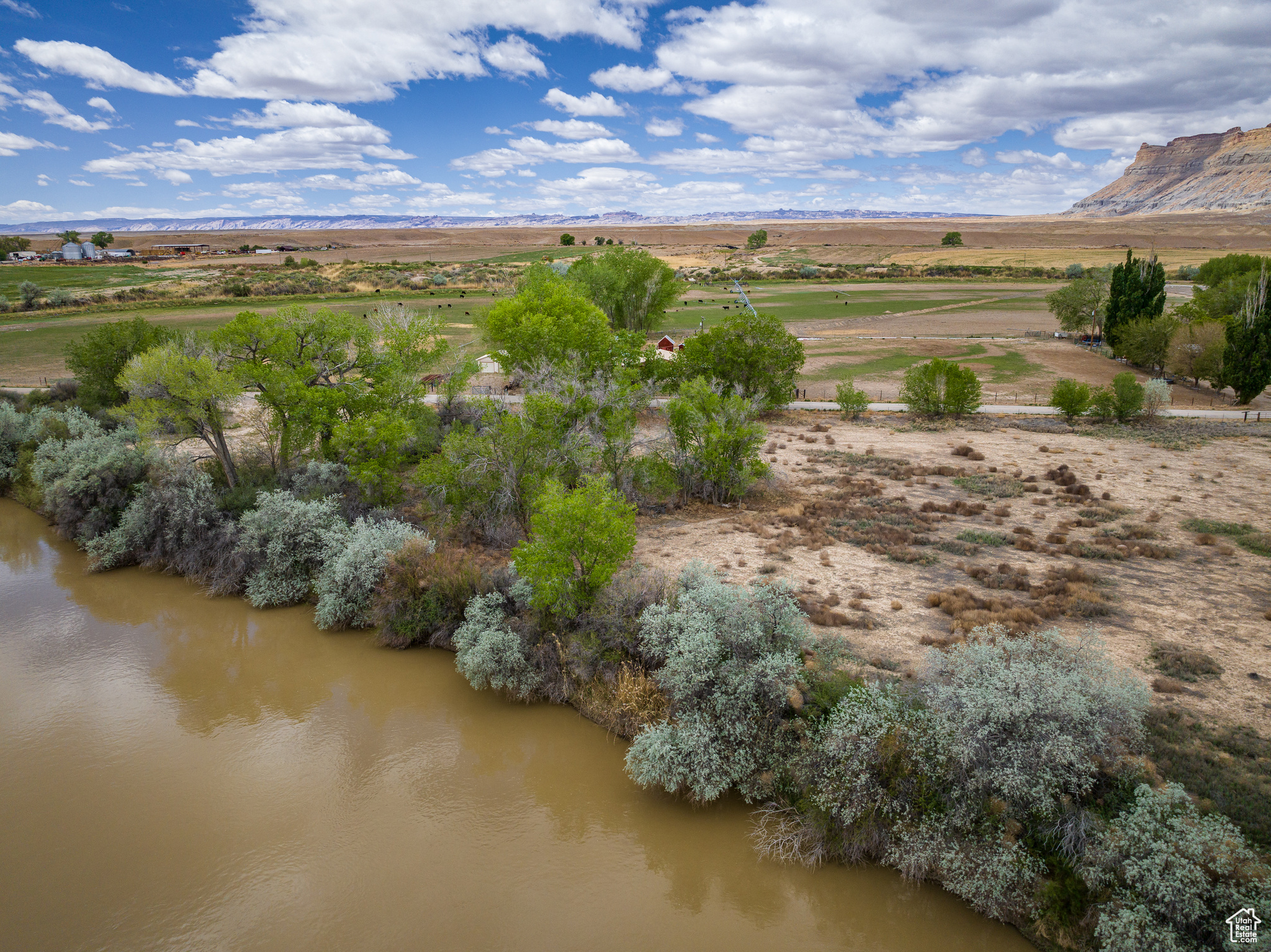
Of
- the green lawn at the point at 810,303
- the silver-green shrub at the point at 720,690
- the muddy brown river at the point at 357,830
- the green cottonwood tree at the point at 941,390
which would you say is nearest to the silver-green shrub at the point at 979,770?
the muddy brown river at the point at 357,830

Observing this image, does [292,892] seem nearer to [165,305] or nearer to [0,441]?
[0,441]

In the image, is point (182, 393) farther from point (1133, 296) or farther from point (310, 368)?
point (1133, 296)

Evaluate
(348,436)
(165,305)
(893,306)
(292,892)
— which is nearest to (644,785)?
(292,892)

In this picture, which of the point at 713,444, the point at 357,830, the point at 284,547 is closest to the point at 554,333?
the point at 713,444

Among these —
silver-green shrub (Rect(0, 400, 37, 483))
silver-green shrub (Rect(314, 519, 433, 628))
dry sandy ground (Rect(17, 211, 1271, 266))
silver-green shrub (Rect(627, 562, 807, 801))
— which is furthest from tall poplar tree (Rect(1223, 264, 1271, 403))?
dry sandy ground (Rect(17, 211, 1271, 266))

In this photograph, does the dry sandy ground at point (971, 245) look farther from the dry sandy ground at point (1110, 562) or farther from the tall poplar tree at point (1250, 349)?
the dry sandy ground at point (1110, 562)

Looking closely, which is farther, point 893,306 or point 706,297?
point 706,297

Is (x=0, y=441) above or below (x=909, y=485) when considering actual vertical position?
above

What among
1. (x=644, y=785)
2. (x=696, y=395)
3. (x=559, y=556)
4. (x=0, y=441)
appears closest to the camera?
(x=644, y=785)
